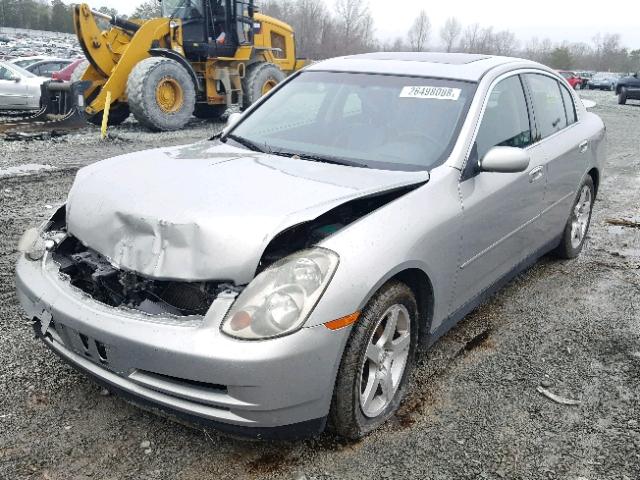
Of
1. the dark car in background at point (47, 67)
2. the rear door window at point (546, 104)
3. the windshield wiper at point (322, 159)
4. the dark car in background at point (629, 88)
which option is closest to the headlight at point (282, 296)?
the windshield wiper at point (322, 159)

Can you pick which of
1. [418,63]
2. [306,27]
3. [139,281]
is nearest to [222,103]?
[418,63]

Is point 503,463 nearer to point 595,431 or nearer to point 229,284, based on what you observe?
point 595,431

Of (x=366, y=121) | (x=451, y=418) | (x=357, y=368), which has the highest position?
(x=366, y=121)

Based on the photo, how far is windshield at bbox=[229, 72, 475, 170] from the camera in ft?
10.5

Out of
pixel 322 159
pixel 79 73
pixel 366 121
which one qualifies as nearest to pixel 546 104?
pixel 366 121

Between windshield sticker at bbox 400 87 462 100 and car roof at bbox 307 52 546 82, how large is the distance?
13 cm

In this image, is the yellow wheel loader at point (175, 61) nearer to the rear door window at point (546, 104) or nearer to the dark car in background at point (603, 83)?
the rear door window at point (546, 104)

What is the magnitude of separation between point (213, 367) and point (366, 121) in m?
1.89

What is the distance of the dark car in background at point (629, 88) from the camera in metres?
23.4

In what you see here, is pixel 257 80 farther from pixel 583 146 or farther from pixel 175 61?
pixel 583 146

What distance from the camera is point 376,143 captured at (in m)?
3.31

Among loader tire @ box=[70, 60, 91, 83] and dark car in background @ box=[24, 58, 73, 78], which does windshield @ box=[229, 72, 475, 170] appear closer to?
loader tire @ box=[70, 60, 91, 83]

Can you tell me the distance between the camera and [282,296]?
2.20 metres

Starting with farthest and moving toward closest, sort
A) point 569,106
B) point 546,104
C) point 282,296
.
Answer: point 569,106
point 546,104
point 282,296
